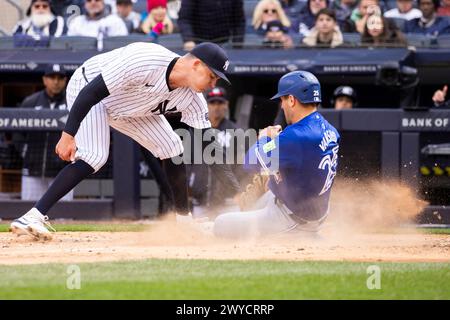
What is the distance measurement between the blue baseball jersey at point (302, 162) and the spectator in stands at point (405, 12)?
220 inches

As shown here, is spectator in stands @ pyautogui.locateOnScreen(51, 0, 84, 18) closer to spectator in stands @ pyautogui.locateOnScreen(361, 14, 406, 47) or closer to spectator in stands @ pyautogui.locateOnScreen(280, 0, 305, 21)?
spectator in stands @ pyautogui.locateOnScreen(280, 0, 305, 21)

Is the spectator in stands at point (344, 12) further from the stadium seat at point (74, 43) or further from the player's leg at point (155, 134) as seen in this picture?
the player's leg at point (155, 134)

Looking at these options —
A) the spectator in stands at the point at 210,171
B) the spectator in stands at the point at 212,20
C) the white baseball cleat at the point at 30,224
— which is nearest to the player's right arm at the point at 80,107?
the white baseball cleat at the point at 30,224

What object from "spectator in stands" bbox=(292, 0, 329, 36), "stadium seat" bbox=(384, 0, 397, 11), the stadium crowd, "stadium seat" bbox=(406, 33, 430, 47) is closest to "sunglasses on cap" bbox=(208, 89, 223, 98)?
the stadium crowd

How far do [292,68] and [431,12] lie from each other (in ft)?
6.55

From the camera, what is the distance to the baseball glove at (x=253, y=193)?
7012mm

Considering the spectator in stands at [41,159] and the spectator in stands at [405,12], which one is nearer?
the spectator in stands at [41,159]

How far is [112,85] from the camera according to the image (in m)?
6.42

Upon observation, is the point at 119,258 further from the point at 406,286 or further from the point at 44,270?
the point at 406,286

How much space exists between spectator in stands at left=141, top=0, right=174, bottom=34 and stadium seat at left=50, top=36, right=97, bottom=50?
0.78m

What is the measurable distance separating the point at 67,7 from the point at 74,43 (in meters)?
1.63

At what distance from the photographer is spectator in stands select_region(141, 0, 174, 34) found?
11617 mm

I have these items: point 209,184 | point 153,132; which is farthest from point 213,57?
point 209,184
